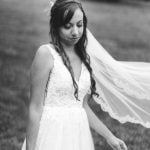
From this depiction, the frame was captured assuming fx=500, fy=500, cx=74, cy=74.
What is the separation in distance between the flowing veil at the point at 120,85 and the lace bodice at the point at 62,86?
1.44 feet

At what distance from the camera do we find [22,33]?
1638cm

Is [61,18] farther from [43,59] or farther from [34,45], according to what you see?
[34,45]

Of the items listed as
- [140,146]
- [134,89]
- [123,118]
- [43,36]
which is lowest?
Answer: [43,36]

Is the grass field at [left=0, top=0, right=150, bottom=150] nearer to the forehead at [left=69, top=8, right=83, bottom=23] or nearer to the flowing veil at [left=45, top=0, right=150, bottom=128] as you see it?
the flowing veil at [left=45, top=0, right=150, bottom=128]

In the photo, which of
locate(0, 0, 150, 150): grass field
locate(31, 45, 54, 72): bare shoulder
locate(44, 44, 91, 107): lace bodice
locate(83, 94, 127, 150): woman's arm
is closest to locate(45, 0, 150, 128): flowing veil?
locate(83, 94, 127, 150): woman's arm

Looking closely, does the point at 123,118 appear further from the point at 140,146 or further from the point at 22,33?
the point at 22,33

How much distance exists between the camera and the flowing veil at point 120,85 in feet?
15.7

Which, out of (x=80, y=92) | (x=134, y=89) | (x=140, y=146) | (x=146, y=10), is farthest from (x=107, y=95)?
(x=146, y=10)

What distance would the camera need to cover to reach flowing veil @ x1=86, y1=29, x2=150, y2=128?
15.7ft

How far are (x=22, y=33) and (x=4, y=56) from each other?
13.7 feet

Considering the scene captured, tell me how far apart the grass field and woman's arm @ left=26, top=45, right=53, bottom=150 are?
2.90m

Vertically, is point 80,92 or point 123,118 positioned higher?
point 80,92

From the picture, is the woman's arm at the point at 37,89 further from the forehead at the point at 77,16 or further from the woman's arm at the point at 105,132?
the woman's arm at the point at 105,132

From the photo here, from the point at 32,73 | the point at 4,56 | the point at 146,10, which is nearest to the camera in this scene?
the point at 32,73
